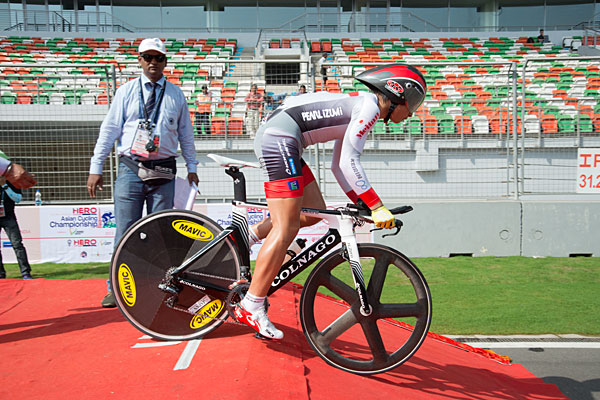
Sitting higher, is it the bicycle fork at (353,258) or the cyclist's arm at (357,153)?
the cyclist's arm at (357,153)

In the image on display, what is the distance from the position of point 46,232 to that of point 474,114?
25.8ft

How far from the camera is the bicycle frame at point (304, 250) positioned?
2.90 metres

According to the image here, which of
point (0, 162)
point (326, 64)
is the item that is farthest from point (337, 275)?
point (326, 64)

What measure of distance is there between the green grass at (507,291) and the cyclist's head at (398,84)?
1342mm

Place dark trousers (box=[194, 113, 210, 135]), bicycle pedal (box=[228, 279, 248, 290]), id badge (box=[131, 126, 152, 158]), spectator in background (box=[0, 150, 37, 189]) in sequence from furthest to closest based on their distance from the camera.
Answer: dark trousers (box=[194, 113, 210, 135]) → id badge (box=[131, 126, 152, 158]) → bicycle pedal (box=[228, 279, 248, 290]) → spectator in background (box=[0, 150, 37, 189])

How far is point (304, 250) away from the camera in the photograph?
305 cm

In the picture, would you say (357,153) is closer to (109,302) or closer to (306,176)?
(306,176)

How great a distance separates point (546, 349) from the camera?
14.3 feet

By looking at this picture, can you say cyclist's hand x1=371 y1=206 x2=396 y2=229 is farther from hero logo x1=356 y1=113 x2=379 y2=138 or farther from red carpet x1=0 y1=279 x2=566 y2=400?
red carpet x1=0 y1=279 x2=566 y2=400

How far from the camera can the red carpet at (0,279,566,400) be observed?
2436mm

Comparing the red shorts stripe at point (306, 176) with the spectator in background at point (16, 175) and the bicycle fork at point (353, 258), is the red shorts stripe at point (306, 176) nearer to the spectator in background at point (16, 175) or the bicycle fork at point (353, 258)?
the bicycle fork at point (353, 258)

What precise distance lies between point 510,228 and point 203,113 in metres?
5.66

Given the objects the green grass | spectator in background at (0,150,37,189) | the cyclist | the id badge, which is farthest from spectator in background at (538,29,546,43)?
spectator in background at (0,150,37,189)

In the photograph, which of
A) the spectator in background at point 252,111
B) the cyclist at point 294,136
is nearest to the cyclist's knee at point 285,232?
the cyclist at point 294,136
